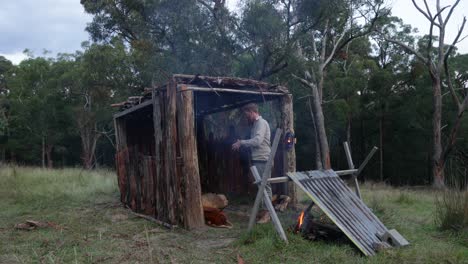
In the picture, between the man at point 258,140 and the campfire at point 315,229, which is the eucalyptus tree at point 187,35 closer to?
the man at point 258,140

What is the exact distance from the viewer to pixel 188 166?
7.09 m

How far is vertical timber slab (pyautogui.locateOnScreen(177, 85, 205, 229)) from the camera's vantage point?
23.1 feet

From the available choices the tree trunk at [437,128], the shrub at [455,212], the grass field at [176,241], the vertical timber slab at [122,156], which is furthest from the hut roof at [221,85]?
the tree trunk at [437,128]

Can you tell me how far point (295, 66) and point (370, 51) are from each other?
50.1 feet

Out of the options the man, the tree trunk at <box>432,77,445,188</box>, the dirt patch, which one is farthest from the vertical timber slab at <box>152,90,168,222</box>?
the tree trunk at <box>432,77,445,188</box>

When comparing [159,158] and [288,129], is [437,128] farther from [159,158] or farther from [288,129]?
[159,158]

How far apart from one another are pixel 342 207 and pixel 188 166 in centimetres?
247

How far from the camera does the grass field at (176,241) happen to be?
5.38 m

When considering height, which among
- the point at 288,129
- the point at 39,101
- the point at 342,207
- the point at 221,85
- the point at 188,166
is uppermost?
the point at 39,101

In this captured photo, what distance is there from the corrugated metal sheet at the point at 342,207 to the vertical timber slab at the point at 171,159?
2.01m

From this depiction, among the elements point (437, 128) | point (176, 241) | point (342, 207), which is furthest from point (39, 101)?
point (342, 207)

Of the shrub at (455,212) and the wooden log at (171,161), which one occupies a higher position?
the wooden log at (171,161)

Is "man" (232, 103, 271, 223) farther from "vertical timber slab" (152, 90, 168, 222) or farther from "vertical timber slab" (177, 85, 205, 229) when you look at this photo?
"vertical timber slab" (152, 90, 168, 222)

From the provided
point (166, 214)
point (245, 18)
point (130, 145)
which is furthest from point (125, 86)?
point (166, 214)
